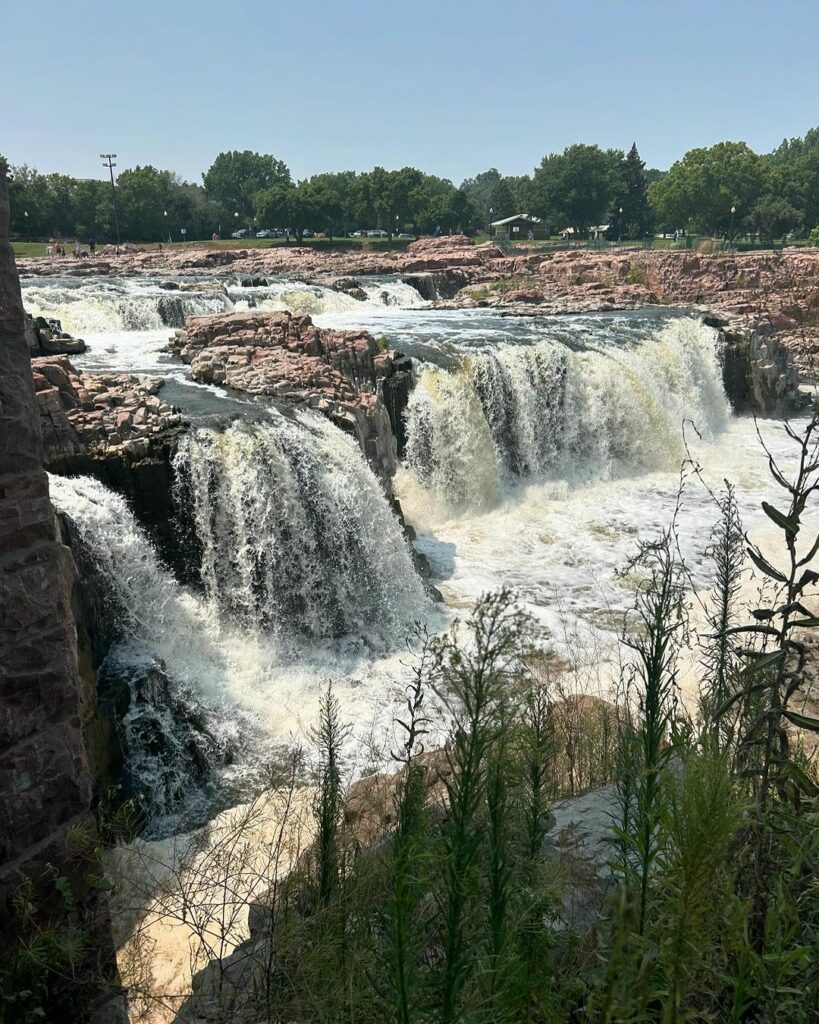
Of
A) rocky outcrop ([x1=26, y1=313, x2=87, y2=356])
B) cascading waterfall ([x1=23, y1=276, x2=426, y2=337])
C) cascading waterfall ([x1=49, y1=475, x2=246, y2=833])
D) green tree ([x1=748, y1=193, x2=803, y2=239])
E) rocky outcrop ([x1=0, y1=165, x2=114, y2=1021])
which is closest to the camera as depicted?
rocky outcrop ([x1=0, y1=165, x2=114, y2=1021])

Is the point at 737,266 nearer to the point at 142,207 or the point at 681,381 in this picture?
the point at 681,381

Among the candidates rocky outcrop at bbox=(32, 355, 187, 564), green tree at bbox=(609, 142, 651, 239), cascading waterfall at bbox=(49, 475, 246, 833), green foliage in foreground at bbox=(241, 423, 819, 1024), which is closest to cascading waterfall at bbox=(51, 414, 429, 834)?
cascading waterfall at bbox=(49, 475, 246, 833)

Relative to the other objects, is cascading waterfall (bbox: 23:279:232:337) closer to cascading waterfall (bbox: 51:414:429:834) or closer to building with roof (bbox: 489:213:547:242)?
cascading waterfall (bbox: 51:414:429:834)

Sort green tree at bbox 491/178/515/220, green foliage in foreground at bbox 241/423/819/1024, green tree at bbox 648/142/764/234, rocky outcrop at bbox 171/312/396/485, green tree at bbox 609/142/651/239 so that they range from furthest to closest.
A: green tree at bbox 491/178/515/220 → green tree at bbox 609/142/651/239 → green tree at bbox 648/142/764/234 → rocky outcrop at bbox 171/312/396/485 → green foliage in foreground at bbox 241/423/819/1024

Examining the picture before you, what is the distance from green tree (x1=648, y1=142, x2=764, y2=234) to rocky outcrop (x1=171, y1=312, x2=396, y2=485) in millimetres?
46436

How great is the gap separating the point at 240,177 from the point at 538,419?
7311 centimetres

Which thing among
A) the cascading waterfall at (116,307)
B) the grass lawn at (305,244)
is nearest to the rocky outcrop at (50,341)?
the cascading waterfall at (116,307)

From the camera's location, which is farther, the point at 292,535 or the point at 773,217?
the point at 773,217

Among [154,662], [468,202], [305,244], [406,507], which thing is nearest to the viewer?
[154,662]

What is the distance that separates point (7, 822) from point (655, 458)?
629 inches

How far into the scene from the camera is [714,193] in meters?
52.3

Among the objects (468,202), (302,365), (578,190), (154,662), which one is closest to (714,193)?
(578,190)

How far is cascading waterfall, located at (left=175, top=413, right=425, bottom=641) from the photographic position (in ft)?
31.0

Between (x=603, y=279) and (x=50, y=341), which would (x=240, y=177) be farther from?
(x=50, y=341)
